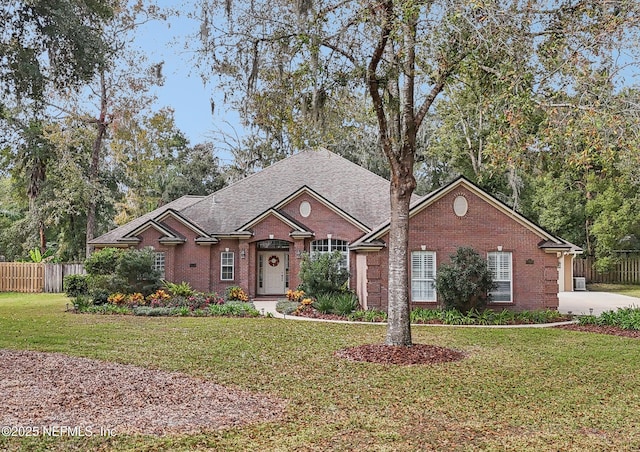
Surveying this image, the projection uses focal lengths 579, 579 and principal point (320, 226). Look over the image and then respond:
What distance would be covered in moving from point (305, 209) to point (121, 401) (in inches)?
685

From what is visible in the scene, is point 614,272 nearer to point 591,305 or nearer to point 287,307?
point 591,305

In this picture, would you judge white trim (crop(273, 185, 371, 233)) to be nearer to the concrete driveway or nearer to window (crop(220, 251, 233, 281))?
window (crop(220, 251, 233, 281))

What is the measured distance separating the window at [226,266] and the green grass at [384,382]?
8384 mm

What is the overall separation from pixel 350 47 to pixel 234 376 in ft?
21.3

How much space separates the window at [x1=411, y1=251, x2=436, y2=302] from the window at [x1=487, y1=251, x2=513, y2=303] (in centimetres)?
178

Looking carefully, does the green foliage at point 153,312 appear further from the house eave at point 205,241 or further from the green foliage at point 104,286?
the house eave at point 205,241

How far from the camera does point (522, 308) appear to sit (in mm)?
17984

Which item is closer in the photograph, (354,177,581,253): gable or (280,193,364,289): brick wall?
(354,177,581,253): gable

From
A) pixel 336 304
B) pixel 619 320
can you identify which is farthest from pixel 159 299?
pixel 619 320

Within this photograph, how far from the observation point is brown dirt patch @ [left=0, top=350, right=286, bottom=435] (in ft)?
20.6

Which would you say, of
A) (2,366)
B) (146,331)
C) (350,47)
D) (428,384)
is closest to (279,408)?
(428,384)

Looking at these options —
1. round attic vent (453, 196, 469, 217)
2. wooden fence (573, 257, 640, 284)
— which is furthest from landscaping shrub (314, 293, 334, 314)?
wooden fence (573, 257, 640, 284)

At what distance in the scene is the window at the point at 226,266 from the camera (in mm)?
24406

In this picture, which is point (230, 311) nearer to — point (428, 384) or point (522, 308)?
point (522, 308)
